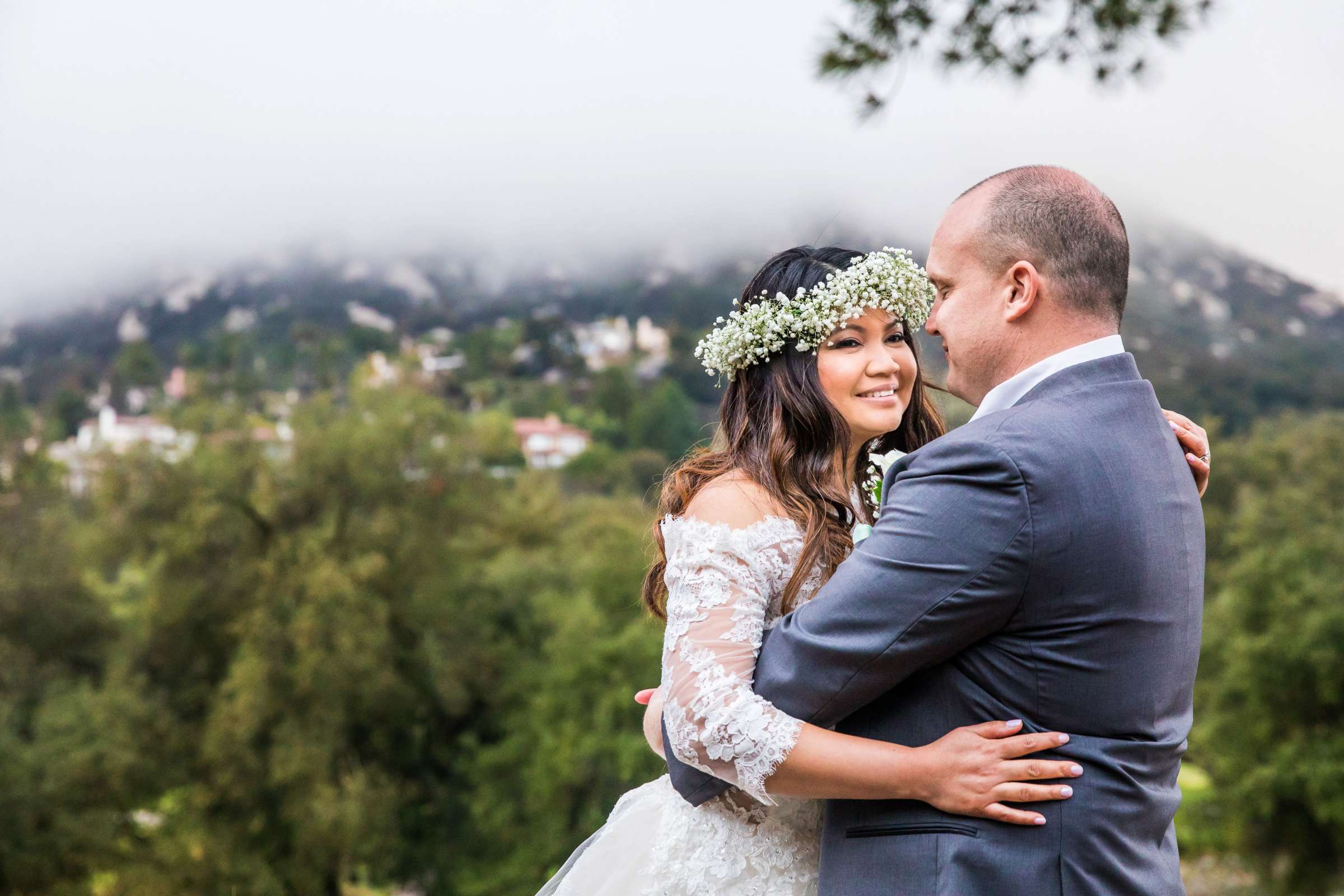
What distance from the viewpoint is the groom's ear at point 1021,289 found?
2088 mm

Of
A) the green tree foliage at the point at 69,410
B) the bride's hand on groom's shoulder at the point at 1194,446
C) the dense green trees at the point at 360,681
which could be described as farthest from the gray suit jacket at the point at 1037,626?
the green tree foliage at the point at 69,410

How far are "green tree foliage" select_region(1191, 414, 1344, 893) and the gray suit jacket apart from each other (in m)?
23.2

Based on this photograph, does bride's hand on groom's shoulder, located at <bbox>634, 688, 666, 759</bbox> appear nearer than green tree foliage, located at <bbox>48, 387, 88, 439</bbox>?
Yes

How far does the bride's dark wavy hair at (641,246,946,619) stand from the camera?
8.23ft

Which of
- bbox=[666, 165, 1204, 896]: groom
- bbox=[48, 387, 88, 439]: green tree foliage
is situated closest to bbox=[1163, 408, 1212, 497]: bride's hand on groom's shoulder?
bbox=[666, 165, 1204, 896]: groom

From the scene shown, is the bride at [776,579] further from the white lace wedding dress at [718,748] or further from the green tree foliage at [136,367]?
the green tree foliage at [136,367]

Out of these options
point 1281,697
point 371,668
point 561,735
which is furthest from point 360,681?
point 1281,697

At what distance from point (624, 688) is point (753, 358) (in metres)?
21.4

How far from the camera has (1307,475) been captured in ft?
95.9

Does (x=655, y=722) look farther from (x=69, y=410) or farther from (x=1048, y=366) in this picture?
(x=69, y=410)

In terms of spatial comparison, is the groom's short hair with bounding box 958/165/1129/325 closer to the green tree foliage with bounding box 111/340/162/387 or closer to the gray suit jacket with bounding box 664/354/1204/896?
the gray suit jacket with bounding box 664/354/1204/896

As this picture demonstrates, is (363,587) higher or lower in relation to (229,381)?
higher

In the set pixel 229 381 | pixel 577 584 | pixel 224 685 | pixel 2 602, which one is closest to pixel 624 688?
pixel 577 584

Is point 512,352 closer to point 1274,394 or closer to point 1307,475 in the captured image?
point 1274,394
